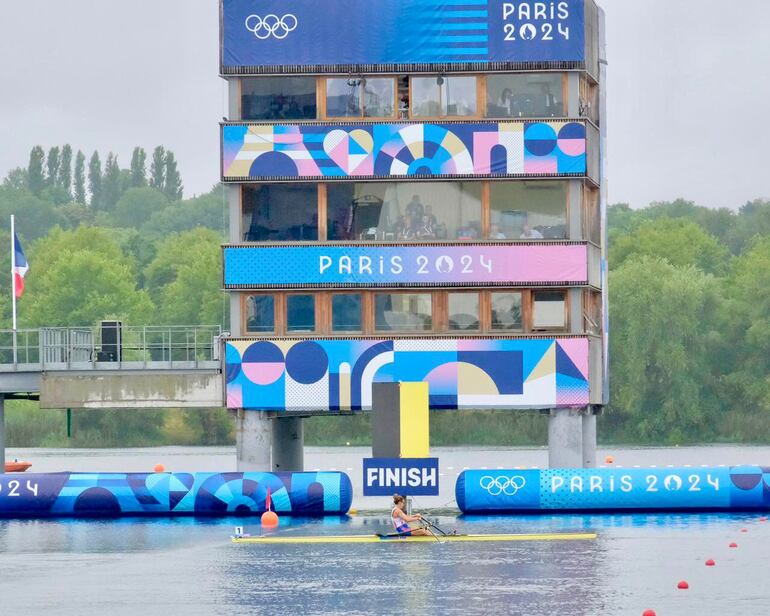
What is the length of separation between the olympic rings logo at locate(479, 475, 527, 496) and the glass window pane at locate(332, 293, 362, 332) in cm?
722

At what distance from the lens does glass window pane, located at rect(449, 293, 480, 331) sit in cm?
7225

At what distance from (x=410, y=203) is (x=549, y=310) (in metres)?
5.92

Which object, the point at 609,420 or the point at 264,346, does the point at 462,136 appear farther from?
the point at 609,420

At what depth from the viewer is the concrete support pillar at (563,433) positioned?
7294 centimetres

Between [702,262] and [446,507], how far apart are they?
92256mm

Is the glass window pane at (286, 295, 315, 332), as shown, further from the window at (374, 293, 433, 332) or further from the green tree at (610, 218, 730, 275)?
the green tree at (610, 218, 730, 275)

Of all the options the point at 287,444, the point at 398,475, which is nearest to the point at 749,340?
the point at 287,444

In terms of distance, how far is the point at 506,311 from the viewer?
72312 millimetres

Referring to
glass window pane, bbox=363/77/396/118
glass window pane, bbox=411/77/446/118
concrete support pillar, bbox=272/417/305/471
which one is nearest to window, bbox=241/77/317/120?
glass window pane, bbox=363/77/396/118

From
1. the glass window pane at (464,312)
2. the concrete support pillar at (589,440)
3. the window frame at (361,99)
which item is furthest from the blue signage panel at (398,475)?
the window frame at (361,99)

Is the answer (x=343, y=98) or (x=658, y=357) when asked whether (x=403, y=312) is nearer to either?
(x=343, y=98)

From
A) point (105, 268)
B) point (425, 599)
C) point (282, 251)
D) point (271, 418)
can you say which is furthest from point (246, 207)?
point (105, 268)

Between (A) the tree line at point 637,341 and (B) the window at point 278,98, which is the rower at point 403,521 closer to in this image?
(B) the window at point 278,98

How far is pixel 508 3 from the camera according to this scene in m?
71.9
